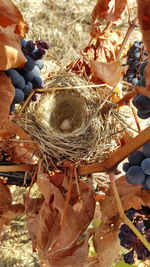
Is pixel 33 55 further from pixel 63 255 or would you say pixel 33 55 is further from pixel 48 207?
pixel 63 255

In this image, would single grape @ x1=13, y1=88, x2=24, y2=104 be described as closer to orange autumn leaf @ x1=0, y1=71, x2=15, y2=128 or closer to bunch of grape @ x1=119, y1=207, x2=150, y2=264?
orange autumn leaf @ x1=0, y1=71, x2=15, y2=128

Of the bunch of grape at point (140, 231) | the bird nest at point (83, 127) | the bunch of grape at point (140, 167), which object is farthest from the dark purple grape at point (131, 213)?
the bird nest at point (83, 127)

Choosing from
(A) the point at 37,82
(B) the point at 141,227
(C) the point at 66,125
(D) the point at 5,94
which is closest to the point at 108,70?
(A) the point at 37,82

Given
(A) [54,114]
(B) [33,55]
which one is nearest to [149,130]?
(B) [33,55]

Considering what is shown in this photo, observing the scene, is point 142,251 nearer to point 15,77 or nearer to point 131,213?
point 131,213

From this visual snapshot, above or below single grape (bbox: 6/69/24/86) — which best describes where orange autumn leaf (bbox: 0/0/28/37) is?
above

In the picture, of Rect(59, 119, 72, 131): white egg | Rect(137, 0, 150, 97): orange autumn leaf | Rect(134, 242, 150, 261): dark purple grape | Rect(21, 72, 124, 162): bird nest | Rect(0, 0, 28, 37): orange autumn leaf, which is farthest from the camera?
Rect(59, 119, 72, 131): white egg

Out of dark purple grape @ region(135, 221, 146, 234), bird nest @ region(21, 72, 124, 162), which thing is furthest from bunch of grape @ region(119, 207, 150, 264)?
bird nest @ region(21, 72, 124, 162)
